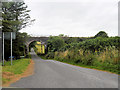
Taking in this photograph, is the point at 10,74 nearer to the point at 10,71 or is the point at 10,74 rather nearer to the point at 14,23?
the point at 10,71

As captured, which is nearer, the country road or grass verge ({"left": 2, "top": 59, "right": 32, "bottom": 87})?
the country road

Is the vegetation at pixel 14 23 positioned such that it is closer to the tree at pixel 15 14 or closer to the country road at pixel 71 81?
the tree at pixel 15 14

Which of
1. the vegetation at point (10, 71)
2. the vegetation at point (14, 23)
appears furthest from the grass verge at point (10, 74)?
the vegetation at point (14, 23)

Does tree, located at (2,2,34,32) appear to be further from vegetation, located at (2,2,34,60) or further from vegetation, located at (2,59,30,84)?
vegetation, located at (2,59,30,84)

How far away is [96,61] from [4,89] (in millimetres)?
7896

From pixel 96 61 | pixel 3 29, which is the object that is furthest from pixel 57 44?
pixel 96 61

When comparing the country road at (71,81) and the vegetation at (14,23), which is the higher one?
the vegetation at (14,23)

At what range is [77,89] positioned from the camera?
157 inches

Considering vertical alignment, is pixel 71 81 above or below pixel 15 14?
below

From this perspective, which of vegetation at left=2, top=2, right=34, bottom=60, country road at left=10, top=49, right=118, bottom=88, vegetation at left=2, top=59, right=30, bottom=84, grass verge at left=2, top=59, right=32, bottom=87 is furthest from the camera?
vegetation at left=2, top=2, right=34, bottom=60

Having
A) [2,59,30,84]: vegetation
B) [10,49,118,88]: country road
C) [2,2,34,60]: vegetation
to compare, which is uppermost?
[2,2,34,60]: vegetation

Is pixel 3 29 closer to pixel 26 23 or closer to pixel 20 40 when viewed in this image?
pixel 20 40

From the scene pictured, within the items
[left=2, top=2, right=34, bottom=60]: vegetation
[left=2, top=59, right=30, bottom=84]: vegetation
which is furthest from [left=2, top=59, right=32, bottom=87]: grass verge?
[left=2, top=2, right=34, bottom=60]: vegetation

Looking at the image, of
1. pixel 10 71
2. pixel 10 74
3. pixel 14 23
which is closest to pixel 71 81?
pixel 10 74
